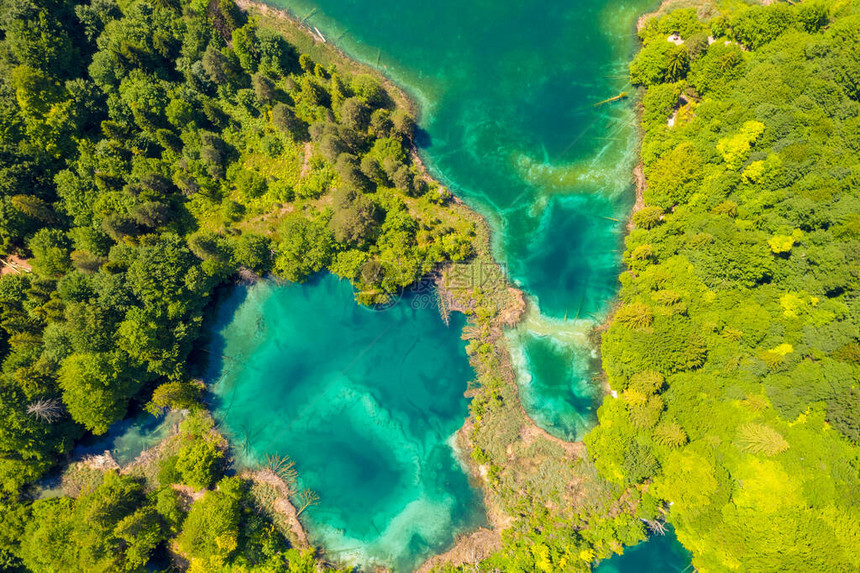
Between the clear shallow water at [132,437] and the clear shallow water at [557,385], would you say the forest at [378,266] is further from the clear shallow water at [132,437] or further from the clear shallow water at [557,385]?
the clear shallow water at [557,385]

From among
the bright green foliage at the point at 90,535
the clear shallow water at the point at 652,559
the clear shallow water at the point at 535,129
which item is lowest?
the bright green foliage at the point at 90,535

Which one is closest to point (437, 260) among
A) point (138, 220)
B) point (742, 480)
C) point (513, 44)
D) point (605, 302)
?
point (605, 302)

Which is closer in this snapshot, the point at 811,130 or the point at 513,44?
the point at 811,130

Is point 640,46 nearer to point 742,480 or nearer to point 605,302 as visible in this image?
point 605,302

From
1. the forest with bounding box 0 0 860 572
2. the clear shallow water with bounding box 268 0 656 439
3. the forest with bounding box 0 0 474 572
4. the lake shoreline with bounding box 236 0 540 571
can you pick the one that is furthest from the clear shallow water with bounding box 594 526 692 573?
the forest with bounding box 0 0 474 572

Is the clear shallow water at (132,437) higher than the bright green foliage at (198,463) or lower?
lower

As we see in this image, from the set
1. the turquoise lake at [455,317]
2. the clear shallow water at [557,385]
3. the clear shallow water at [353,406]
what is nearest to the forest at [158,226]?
the clear shallow water at [353,406]
